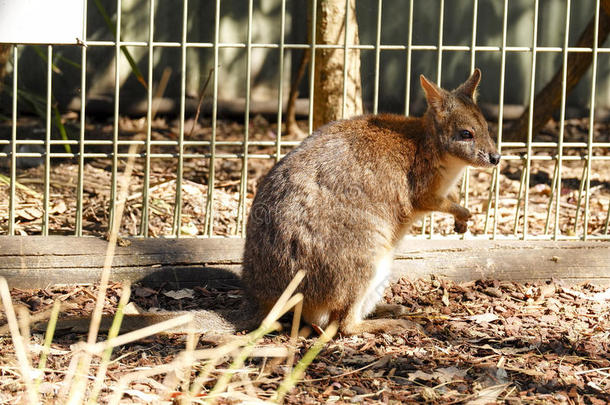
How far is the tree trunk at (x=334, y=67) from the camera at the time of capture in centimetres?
568

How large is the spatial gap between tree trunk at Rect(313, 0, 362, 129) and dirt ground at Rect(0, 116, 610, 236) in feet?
2.58

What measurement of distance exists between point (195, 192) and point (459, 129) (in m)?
2.42

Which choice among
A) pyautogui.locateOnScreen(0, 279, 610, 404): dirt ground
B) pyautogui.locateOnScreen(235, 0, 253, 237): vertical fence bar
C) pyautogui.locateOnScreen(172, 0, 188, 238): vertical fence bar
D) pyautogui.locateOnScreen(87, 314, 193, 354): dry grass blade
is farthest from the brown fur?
pyautogui.locateOnScreen(87, 314, 193, 354): dry grass blade

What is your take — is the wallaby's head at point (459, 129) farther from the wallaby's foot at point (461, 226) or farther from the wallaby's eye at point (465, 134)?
the wallaby's foot at point (461, 226)

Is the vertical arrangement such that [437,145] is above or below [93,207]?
above

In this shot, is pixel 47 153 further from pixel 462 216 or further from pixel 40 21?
pixel 462 216

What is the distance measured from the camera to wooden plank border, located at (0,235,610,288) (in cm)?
511

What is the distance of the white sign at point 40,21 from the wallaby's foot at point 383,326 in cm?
211

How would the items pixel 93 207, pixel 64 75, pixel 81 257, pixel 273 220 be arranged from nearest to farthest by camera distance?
1. pixel 273 220
2. pixel 81 257
3. pixel 93 207
4. pixel 64 75

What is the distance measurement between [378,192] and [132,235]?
1.80 meters

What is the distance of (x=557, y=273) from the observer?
18.3ft

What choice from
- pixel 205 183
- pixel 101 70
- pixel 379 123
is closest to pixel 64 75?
pixel 101 70

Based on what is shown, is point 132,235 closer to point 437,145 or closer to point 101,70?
point 437,145

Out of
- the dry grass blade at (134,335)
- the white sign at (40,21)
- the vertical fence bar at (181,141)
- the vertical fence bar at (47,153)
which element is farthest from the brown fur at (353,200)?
the white sign at (40,21)
